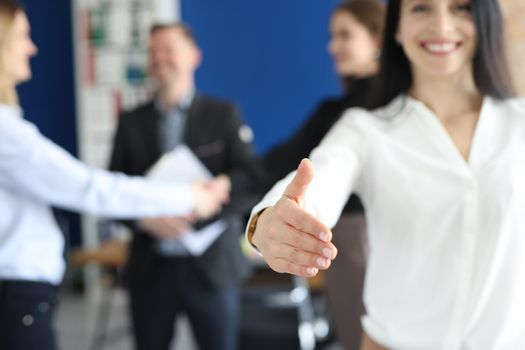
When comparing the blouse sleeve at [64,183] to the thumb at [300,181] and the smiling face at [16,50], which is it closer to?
the smiling face at [16,50]

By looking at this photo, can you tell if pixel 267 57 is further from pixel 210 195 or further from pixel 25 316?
pixel 25 316

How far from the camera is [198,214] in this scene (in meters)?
2.42

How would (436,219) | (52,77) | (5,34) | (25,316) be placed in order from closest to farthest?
(436,219)
(25,316)
(5,34)
(52,77)

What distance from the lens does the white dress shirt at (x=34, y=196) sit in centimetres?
175

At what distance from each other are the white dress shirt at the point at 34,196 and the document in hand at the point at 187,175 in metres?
0.43

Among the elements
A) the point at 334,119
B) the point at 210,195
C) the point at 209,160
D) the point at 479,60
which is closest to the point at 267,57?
the point at 209,160

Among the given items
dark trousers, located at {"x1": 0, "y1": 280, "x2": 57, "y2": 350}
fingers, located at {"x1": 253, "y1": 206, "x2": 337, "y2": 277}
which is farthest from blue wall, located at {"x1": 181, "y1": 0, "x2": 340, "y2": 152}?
fingers, located at {"x1": 253, "y1": 206, "x2": 337, "y2": 277}

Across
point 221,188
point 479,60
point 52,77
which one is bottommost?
point 52,77

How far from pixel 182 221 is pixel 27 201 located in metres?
0.71

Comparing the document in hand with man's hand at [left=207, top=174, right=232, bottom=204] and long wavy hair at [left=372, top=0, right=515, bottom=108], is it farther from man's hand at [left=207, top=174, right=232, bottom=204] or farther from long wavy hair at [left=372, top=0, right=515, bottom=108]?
long wavy hair at [left=372, top=0, right=515, bottom=108]

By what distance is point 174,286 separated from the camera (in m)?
2.48

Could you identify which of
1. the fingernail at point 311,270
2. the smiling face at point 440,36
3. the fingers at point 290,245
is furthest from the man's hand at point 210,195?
the fingernail at point 311,270

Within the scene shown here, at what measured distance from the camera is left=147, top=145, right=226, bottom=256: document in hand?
248 centimetres

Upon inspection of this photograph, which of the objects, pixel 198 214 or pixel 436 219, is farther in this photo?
pixel 198 214
